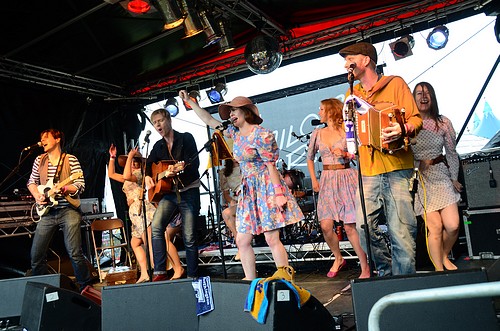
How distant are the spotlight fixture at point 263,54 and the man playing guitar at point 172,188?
2344mm

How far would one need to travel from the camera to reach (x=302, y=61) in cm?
902

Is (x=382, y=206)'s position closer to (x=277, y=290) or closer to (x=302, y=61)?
(x=277, y=290)

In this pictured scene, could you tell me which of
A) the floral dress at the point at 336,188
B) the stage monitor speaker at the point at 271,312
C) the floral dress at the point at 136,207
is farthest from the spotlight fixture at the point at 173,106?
the stage monitor speaker at the point at 271,312

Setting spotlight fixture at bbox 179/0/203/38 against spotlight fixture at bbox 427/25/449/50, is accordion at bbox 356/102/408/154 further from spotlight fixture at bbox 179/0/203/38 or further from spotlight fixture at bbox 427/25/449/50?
spotlight fixture at bbox 427/25/449/50

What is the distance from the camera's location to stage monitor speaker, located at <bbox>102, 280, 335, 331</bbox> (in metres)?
2.53

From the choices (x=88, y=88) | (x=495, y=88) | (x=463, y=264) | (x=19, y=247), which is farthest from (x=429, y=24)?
(x=19, y=247)

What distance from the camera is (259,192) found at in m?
4.23

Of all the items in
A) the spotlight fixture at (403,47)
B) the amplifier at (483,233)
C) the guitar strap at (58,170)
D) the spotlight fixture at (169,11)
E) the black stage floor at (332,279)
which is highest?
the spotlight fixture at (403,47)

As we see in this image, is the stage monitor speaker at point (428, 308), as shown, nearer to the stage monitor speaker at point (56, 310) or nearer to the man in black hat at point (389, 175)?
the man in black hat at point (389, 175)

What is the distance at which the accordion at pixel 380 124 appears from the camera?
126 inches

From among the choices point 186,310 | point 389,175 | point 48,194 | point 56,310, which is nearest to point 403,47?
point 389,175

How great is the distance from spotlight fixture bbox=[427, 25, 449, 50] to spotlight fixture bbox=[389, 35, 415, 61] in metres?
0.28

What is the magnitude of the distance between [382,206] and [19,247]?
6665 millimetres

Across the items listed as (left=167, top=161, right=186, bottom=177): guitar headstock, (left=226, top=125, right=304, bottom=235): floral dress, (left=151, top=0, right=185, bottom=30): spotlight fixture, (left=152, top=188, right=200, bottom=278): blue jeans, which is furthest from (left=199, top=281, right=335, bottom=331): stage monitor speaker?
(left=151, top=0, right=185, bottom=30): spotlight fixture
